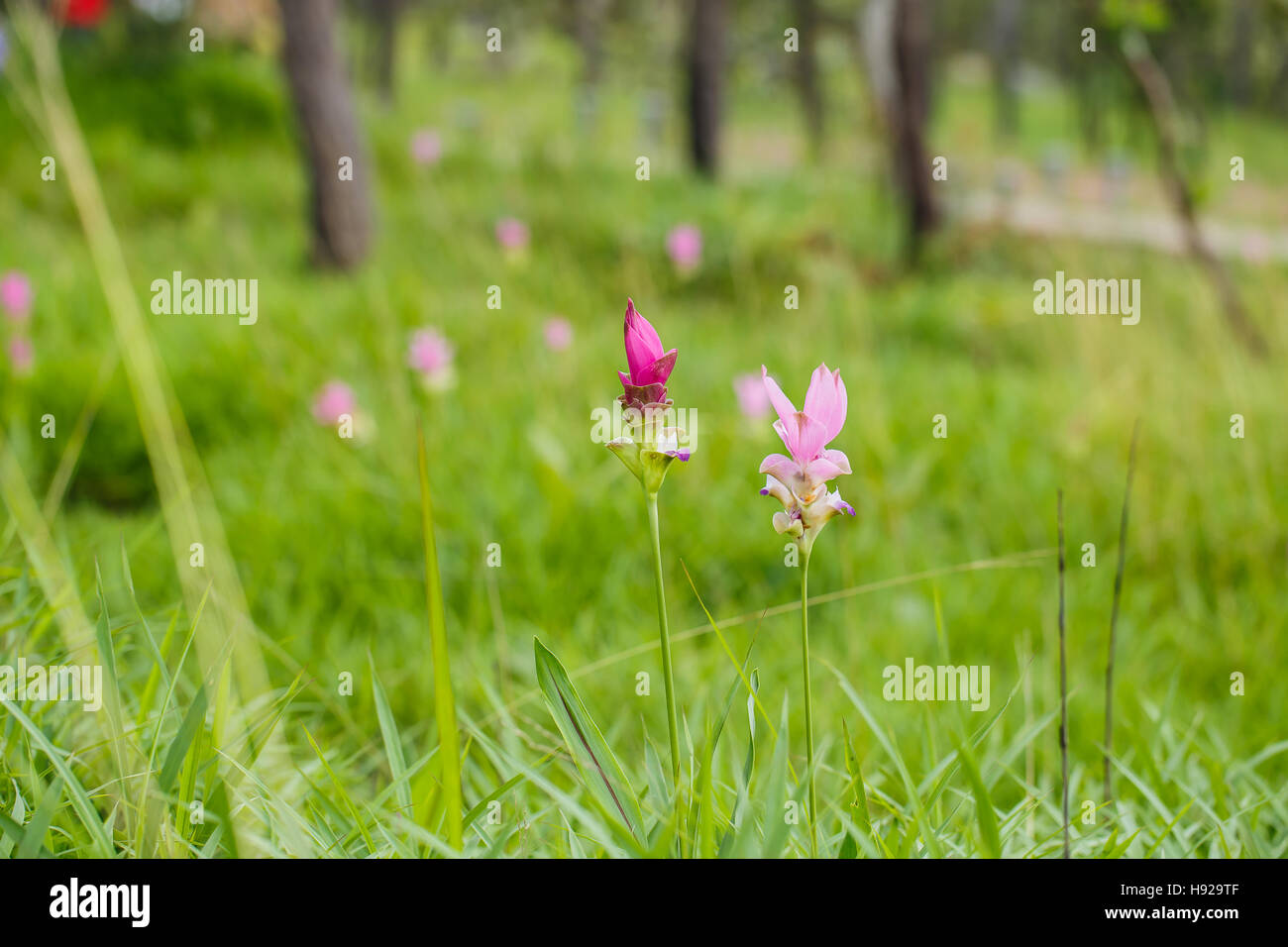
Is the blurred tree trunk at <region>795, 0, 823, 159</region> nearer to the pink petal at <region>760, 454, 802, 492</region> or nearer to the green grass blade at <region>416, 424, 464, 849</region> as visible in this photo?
the pink petal at <region>760, 454, 802, 492</region>

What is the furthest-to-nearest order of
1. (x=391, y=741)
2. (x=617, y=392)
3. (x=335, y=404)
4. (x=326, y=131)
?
(x=326, y=131) → (x=617, y=392) → (x=335, y=404) → (x=391, y=741)

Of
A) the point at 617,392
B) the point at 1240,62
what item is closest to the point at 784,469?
the point at 617,392

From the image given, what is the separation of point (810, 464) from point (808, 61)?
1732 cm

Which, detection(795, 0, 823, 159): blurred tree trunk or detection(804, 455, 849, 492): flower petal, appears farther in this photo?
Answer: detection(795, 0, 823, 159): blurred tree trunk

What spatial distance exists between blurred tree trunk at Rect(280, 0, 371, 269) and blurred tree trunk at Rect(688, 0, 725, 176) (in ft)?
15.5

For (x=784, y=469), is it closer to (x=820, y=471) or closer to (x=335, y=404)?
(x=820, y=471)

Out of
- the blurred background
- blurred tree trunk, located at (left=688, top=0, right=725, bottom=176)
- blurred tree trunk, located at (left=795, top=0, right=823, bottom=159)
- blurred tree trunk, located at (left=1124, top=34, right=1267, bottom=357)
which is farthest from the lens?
blurred tree trunk, located at (left=795, top=0, right=823, bottom=159)

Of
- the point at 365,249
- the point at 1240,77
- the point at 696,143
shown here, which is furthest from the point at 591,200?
the point at 1240,77

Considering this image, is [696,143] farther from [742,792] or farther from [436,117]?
[742,792]

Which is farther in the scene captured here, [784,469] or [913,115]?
[913,115]

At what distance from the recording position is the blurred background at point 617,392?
1.98m

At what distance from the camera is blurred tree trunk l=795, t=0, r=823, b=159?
14.7 m

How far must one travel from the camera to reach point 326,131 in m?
4.48

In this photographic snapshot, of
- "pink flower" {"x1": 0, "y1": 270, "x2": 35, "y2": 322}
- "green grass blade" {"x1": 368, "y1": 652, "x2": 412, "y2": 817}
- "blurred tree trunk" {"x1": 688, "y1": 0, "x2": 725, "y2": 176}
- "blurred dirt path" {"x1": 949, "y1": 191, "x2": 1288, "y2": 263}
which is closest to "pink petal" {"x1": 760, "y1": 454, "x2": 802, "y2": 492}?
"green grass blade" {"x1": 368, "y1": 652, "x2": 412, "y2": 817}
